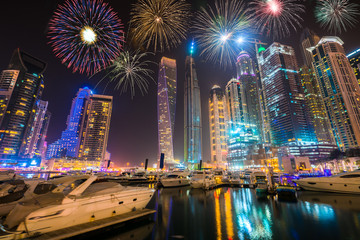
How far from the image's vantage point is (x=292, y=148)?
121 m

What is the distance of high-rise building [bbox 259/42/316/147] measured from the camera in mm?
126875

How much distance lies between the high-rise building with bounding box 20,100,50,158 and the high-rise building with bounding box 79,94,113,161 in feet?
114

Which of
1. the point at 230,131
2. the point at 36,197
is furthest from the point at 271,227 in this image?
the point at 230,131

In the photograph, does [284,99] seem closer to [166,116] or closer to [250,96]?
[250,96]

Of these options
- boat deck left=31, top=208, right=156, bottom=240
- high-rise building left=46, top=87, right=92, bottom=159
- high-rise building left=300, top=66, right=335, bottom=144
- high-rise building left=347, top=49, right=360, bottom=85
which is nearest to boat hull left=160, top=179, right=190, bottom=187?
boat deck left=31, top=208, right=156, bottom=240

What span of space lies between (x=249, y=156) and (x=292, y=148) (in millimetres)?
32886

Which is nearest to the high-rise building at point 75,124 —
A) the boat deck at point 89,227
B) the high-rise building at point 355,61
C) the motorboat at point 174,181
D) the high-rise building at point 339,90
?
the motorboat at point 174,181

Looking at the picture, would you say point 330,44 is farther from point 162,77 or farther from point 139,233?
point 139,233

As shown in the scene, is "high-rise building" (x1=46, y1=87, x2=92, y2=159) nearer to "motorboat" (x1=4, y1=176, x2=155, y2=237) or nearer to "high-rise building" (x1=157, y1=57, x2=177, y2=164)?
"high-rise building" (x1=157, y1=57, x2=177, y2=164)

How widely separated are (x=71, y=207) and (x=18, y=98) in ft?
465

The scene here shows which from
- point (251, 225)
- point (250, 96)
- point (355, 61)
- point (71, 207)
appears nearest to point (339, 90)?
point (355, 61)

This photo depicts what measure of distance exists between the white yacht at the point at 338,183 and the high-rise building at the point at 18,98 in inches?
5841

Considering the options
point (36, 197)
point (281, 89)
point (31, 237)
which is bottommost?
point (31, 237)

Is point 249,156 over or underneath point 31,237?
over
